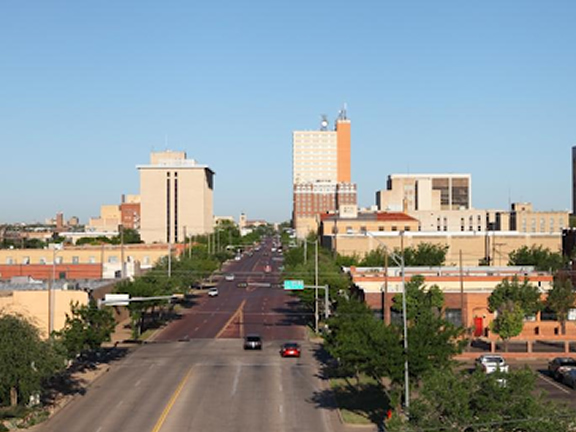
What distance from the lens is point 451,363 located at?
32.8 m

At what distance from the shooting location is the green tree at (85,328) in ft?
153

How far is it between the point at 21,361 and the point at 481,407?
67.2 ft

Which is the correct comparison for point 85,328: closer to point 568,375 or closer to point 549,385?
point 549,385

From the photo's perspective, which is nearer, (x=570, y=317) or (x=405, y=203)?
(x=570, y=317)

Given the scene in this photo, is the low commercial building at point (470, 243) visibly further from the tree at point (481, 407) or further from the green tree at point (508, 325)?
the tree at point (481, 407)

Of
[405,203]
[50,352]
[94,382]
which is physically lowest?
[94,382]

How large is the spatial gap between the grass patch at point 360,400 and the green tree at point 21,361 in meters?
13.5

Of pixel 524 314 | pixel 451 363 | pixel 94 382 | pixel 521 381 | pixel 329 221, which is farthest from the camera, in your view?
pixel 329 221

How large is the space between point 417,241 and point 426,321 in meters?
81.1

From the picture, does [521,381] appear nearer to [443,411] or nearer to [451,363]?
[443,411]

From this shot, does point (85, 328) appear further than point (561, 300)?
No

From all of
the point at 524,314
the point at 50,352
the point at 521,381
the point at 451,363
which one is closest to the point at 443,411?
the point at 521,381

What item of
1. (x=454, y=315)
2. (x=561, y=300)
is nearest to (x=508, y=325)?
(x=561, y=300)

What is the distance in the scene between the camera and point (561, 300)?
5862 centimetres
